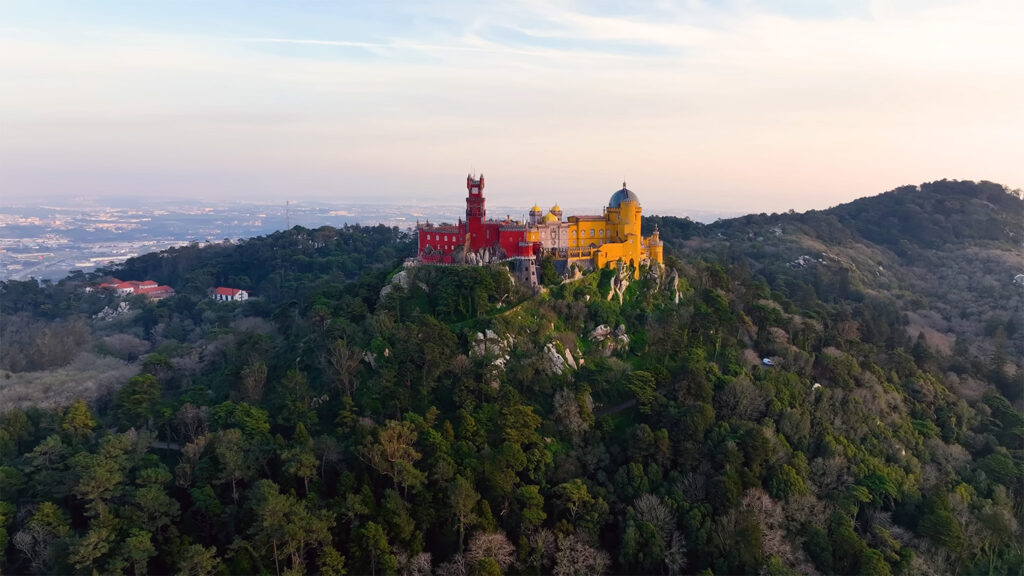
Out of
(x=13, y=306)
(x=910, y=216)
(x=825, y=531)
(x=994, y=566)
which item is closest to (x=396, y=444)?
(x=825, y=531)

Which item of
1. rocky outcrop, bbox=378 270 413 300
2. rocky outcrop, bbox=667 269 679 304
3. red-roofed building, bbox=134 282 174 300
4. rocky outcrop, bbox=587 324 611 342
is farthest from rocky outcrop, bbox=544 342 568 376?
red-roofed building, bbox=134 282 174 300

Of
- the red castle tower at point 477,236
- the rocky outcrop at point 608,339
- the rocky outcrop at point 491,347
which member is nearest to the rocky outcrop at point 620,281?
the rocky outcrop at point 608,339

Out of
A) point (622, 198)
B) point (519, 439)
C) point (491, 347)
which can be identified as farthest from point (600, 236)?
point (519, 439)

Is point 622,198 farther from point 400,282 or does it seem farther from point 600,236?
point 400,282

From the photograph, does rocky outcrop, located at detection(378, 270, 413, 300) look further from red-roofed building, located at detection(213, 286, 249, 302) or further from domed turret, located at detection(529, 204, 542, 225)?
red-roofed building, located at detection(213, 286, 249, 302)

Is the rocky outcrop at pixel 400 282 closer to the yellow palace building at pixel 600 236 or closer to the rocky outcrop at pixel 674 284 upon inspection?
the yellow palace building at pixel 600 236

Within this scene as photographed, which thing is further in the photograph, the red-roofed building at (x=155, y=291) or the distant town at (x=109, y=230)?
the distant town at (x=109, y=230)

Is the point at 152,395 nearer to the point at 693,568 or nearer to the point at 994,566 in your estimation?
the point at 693,568

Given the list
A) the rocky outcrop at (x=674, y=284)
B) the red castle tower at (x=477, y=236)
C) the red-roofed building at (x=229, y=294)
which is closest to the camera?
the red castle tower at (x=477, y=236)
